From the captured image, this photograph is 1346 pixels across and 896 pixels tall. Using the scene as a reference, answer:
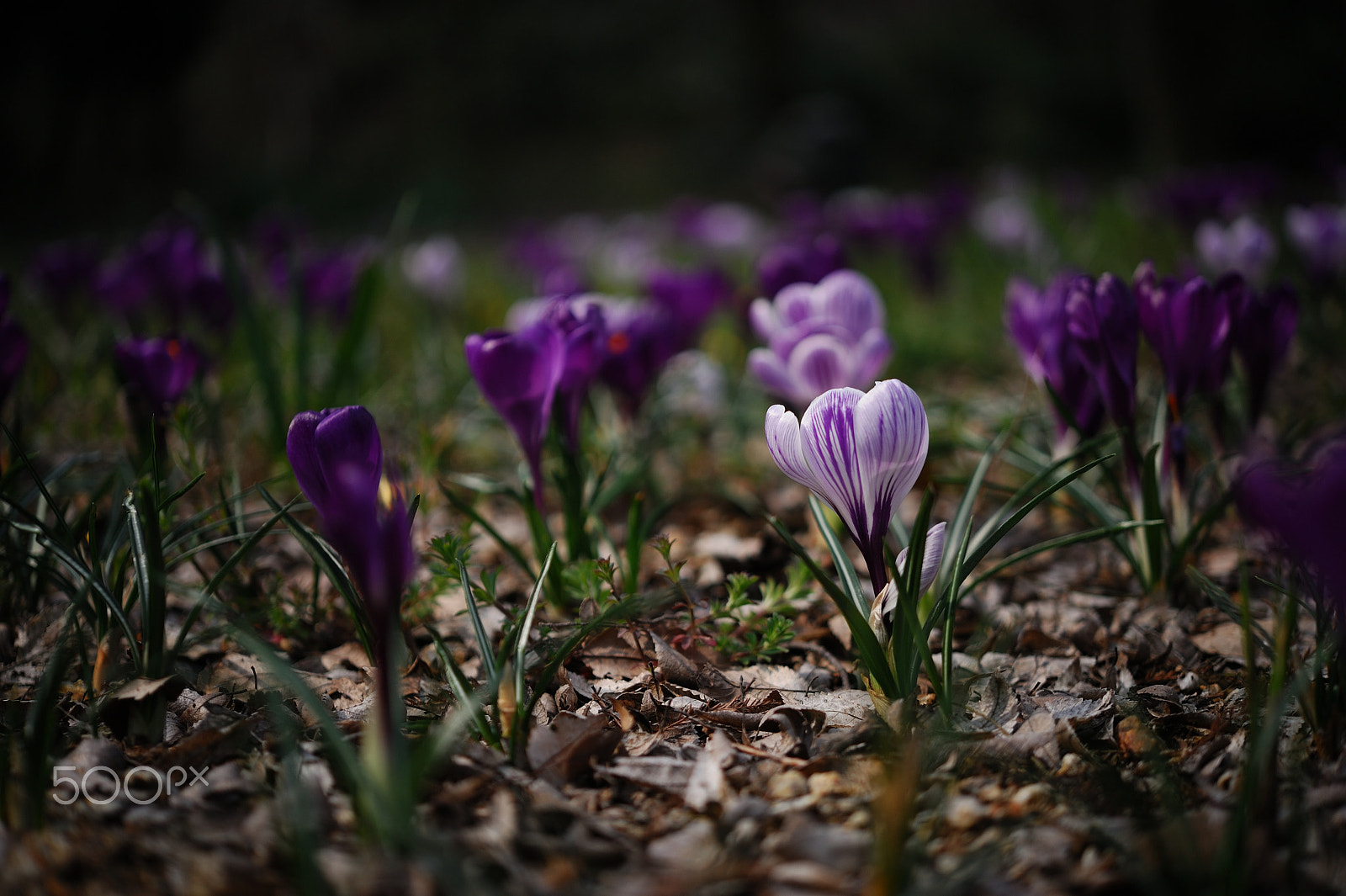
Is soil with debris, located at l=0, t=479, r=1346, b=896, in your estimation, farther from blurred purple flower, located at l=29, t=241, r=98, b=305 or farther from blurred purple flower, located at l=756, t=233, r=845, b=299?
blurred purple flower, located at l=29, t=241, r=98, b=305

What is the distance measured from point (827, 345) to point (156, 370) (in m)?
1.38

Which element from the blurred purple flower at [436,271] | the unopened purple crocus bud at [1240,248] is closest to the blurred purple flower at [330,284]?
the blurred purple flower at [436,271]

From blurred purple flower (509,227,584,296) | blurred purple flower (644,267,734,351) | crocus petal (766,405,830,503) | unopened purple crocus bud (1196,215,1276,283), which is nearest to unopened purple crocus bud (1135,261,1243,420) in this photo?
crocus petal (766,405,830,503)

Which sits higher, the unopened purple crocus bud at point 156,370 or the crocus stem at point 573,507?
the unopened purple crocus bud at point 156,370

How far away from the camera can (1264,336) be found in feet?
5.57

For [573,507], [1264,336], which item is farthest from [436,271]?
[1264,336]

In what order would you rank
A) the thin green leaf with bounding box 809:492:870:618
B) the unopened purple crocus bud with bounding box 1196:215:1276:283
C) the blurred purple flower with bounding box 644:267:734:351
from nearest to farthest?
the thin green leaf with bounding box 809:492:870:618, the blurred purple flower with bounding box 644:267:734:351, the unopened purple crocus bud with bounding box 1196:215:1276:283

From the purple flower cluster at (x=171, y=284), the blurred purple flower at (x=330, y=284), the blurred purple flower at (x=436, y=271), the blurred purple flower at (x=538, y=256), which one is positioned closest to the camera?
the purple flower cluster at (x=171, y=284)

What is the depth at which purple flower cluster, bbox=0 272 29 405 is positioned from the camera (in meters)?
1.67

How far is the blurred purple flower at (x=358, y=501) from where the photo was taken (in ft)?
2.92

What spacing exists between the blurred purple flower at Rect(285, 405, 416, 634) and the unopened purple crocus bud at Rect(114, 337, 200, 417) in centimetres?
82

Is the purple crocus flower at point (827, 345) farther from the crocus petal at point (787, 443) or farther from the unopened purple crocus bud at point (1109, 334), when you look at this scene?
the crocus petal at point (787, 443)

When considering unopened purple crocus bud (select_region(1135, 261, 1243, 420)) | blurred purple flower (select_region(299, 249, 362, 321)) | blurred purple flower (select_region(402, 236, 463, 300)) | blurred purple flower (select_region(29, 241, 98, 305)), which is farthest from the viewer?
blurred purple flower (select_region(402, 236, 463, 300))

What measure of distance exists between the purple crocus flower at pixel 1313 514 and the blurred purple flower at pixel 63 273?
395cm
